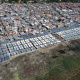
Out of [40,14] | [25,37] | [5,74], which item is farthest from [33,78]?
[40,14]

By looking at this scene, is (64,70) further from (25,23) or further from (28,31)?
(25,23)

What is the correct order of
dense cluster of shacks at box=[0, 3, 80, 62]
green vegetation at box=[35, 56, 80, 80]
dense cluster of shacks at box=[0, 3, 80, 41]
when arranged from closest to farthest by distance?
green vegetation at box=[35, 56, 80, 80] < dense cluster of shacks at box=[0, 3, 80, 62] < dense cluster of shacks at box=[0, 3, 80, 41]

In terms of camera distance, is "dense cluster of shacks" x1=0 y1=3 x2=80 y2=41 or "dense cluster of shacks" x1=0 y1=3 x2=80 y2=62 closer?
"dense cluster of shacks" x1=0 y1=3 x2=80 y2=62

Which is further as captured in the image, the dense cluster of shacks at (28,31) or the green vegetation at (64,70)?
the dense cluster of shacks at (28,31)

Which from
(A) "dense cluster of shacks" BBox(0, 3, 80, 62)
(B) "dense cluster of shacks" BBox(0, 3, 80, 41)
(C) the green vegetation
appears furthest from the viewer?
(B) "dense cluster of shacks" BBox(0, 3, 80, 41)


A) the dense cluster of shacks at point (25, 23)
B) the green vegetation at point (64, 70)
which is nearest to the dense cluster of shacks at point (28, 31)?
the dense cluster of shacks at point (25, 23)

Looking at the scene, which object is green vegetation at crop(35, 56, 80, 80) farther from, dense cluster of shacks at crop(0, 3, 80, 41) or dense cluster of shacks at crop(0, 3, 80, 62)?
dense cluster of shacks at crop(0, 3, 80, 41)

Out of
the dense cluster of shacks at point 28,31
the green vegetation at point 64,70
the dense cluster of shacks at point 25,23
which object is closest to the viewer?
the green vegetation at point 64,70

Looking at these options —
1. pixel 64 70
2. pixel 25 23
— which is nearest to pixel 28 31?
pixel 25 23

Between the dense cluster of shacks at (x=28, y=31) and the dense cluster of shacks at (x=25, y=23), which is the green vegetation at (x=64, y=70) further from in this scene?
the dense cluster of shacks at (x=25, y=23)

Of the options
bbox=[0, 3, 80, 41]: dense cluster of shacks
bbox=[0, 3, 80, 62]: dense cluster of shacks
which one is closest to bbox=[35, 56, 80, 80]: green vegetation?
bbox=[0, 3, 80, 62]: dense cluster of shacks

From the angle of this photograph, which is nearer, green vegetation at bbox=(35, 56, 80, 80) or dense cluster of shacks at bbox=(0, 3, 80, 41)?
green vegetation at bbox=(35, 56, 80, 80)

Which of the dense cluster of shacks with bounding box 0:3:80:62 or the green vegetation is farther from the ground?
the dense cluster of shacks with bounding box 0:3:80:62
